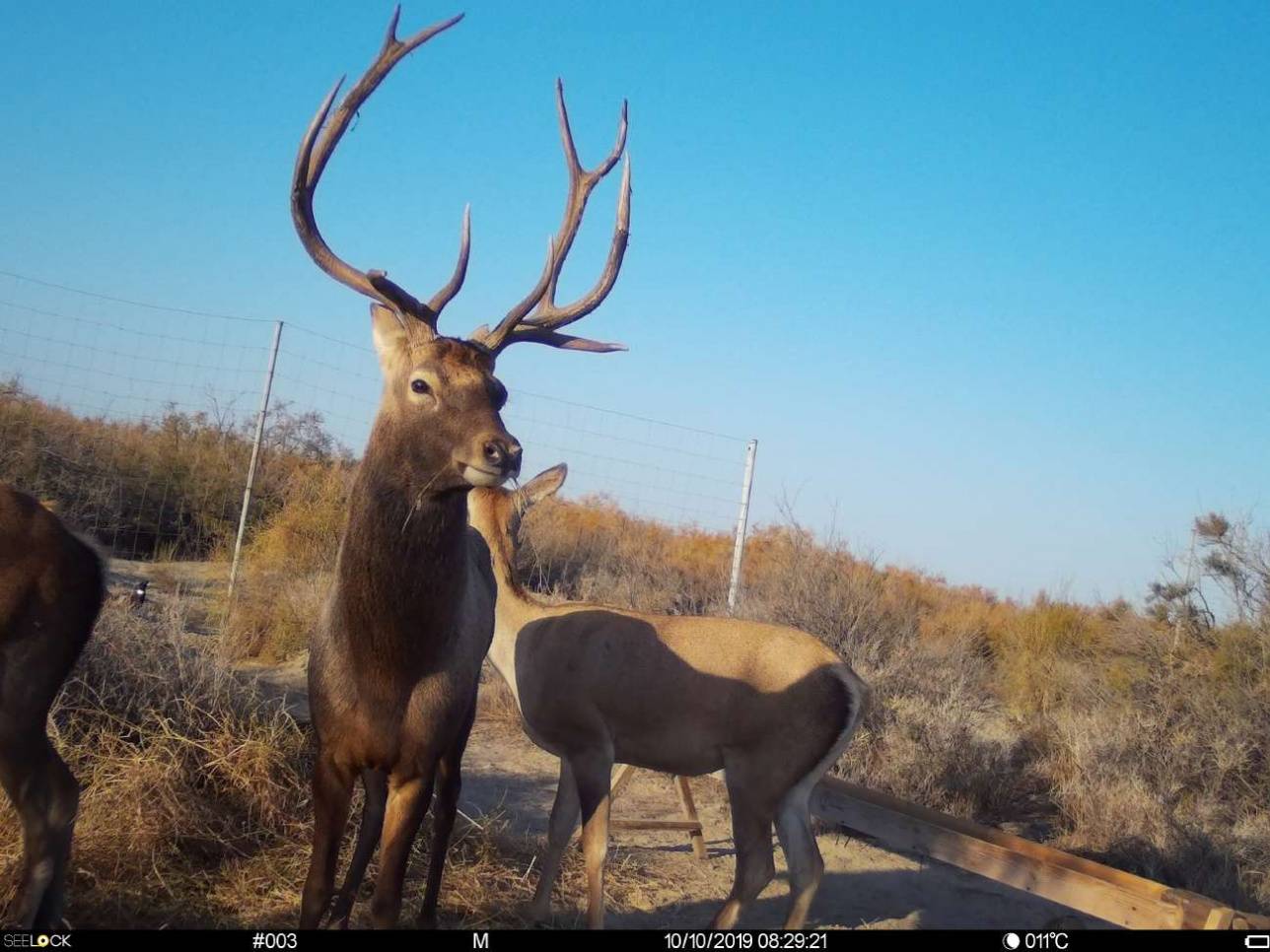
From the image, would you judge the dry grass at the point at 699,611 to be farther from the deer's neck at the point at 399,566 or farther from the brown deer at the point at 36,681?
the deer's neck at the point at 399,566

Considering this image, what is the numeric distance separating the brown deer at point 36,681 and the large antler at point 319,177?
1.73 m

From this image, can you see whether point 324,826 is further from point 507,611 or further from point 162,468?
point 162,468

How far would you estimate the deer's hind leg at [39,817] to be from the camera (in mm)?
4352

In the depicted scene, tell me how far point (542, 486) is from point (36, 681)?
3712mm

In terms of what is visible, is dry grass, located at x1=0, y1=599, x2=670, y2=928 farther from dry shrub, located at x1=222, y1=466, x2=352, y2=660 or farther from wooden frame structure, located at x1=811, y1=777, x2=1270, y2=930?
dry shrub, located at x1=222, y1=466, x2=352, y2=660

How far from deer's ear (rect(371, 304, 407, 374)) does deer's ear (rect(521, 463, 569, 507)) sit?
2612 millimetres

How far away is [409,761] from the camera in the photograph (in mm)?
4324

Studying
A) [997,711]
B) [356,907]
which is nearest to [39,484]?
[356,907]

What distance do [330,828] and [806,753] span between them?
8.54 feet

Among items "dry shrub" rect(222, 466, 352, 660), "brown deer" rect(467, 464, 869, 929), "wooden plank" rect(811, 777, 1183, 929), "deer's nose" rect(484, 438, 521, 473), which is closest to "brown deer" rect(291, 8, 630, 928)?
"deer's nose" rect(484, 438, 521, 473)

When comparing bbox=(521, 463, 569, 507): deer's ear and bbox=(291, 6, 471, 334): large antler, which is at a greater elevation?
bbox=(291, 6, 471, 334): large antler

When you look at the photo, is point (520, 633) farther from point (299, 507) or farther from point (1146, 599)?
point (1146, 599)

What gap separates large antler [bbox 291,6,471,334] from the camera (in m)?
4.83

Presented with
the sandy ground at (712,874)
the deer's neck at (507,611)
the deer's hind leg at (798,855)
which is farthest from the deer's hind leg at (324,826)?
the deer's hind leg at (798,855)
